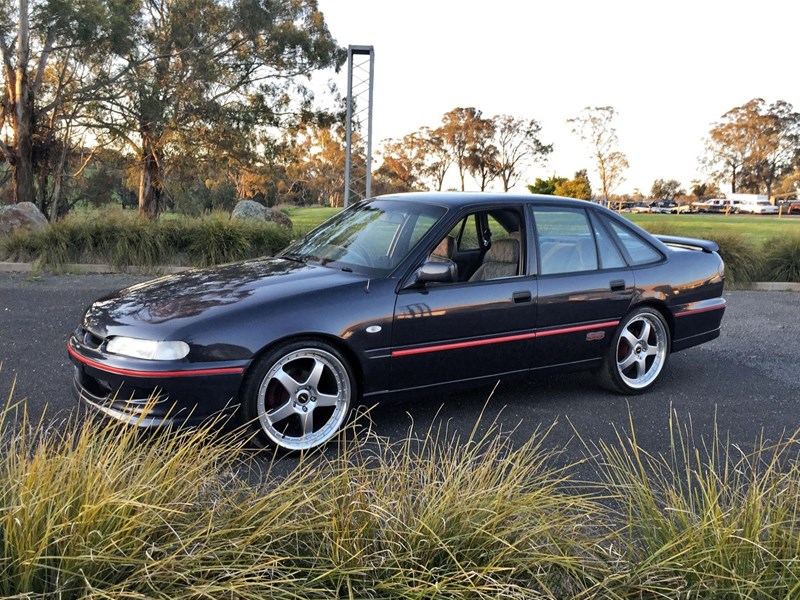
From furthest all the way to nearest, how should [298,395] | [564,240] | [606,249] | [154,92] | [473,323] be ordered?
[154,92] → [606,249] → [564,240] → [473,323] → [298,395]

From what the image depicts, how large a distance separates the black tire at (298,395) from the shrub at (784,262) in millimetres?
10083

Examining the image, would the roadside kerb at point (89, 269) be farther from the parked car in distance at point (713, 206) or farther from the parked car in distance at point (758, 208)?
the parked car in distance at point (713, 206)

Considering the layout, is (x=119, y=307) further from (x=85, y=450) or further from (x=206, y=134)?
(x=206, y=134)

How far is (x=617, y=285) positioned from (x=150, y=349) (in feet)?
10.7

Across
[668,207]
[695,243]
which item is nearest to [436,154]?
[668,207]

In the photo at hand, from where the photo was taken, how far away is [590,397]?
5.26 m

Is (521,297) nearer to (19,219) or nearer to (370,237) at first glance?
(370,237)

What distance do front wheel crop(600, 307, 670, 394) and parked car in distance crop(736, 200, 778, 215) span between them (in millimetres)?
67698

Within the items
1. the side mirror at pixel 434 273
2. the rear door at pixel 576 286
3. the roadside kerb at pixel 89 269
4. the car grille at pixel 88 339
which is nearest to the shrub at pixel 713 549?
the side mirror at pixel 434 273

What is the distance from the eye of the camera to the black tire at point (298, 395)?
12.4 ft

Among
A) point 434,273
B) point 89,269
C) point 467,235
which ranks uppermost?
point 467,235

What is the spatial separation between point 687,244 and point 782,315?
379cm

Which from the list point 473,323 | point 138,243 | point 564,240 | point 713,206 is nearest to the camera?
point 473,323

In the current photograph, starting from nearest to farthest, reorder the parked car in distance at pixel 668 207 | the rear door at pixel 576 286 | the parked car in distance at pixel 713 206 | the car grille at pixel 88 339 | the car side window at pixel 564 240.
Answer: the car grille at pixel 88 339 < the rear door at pixel 576 286 < the car side window at pixel 564 240 < the parked car in distance at pixel 668 207 < the parked car in distance at pixel 713 206
